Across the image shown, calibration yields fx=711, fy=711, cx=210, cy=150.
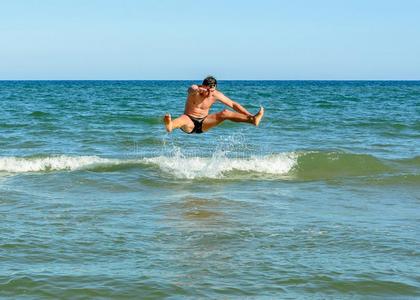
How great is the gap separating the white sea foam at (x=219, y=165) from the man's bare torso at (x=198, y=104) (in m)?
2.43

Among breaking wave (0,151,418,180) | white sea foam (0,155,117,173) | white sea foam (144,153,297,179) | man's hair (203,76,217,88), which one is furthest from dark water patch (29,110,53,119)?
man's hair (203,76,217,88)

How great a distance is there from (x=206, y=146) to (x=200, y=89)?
8.30 meters

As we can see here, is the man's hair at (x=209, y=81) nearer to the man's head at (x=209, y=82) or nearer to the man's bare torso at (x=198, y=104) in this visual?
the man's head at (x=209, y=82)

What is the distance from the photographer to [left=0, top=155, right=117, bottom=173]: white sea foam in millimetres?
14172

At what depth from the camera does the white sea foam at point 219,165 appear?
13.6 meters

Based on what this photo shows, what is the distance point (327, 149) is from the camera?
17656mm

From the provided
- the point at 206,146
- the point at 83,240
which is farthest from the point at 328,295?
the point at 206,146

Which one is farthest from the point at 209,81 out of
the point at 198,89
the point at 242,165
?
the point at 242,165

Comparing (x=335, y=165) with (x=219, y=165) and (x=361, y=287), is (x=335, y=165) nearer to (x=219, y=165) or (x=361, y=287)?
(x=219, y=165)

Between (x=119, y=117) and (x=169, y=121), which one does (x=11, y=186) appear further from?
(x=119, y=117)

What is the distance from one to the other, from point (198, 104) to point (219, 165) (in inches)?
143

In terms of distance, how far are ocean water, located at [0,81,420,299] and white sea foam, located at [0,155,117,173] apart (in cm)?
3

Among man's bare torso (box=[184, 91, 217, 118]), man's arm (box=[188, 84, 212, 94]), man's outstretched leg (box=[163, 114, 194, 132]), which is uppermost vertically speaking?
man's arm (box=[188, 84, 212, 94])

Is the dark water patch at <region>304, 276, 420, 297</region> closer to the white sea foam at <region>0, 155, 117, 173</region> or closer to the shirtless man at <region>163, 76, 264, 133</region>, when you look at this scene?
the shirtless man at <region>163, 76, 264, 133</region>
